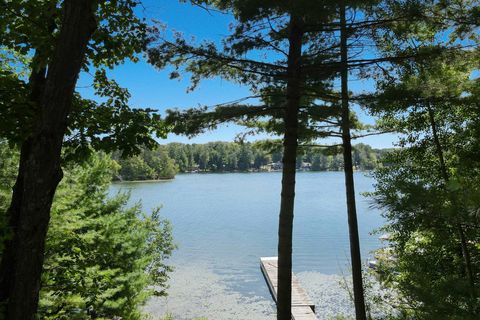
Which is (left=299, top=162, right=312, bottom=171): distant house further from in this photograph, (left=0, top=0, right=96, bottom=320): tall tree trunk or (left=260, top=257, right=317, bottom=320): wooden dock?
(left=0, top=0, right=96, bottom=320): tall tree trunk

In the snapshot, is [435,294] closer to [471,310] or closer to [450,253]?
[471,310]

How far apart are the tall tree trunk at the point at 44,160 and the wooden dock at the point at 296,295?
942 cm

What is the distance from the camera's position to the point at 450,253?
25.1 feet

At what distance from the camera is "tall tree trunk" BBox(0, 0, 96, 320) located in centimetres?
234

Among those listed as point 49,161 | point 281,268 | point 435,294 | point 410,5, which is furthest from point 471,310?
point 410,5

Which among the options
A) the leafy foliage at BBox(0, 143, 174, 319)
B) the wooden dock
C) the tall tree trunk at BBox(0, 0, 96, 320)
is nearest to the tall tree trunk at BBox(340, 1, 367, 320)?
the wooden dock

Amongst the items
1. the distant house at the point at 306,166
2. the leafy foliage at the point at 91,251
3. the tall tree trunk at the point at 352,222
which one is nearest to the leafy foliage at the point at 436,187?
the tall tree trunk at the point at 352,222

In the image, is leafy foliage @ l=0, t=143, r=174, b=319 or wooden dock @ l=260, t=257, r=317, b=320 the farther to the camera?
wooden dock @ l=260, t=257, r=317, b=320

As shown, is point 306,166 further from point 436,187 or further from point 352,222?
point 436,187

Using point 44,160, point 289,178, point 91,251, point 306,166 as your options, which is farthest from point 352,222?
point 306,166

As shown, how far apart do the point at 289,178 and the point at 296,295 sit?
25.7 feet

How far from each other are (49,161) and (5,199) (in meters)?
4.14

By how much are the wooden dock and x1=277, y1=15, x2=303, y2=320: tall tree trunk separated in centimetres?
489

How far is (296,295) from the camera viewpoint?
12602 mm
